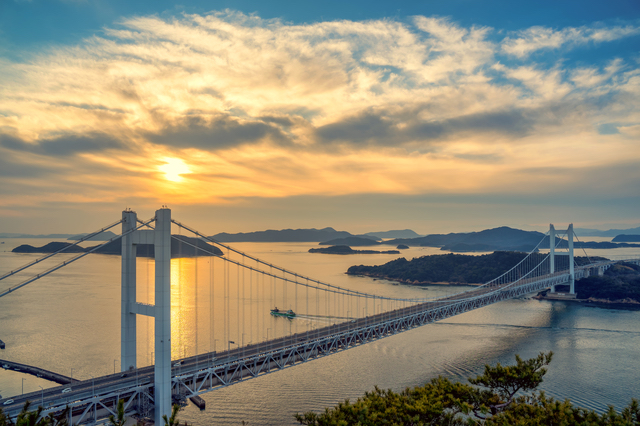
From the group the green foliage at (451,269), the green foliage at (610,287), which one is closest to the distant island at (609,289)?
the green foliage at (610,287)

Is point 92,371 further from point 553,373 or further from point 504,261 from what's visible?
point 504,261

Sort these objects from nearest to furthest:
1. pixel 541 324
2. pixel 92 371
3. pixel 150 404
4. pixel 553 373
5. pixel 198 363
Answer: pixel 150 404 < pixel 198 363 < pixel 92 371 < pixel 553 373 < pixel 541 324

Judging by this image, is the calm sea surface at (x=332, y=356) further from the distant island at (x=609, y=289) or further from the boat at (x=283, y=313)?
the distant island at (x=609, y=289)

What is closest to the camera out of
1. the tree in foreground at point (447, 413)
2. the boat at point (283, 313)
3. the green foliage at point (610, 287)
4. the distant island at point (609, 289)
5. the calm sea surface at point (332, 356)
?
the tree in foreground at point (447, 413)

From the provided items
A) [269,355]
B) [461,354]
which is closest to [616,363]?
[461,354]

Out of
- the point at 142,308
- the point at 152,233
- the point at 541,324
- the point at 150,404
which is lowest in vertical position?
the point at 541,324

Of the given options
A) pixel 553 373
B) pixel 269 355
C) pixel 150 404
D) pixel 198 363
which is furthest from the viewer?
pixel 553 373

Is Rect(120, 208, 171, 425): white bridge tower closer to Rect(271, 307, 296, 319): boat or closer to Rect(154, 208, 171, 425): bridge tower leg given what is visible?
Rect(154, 208, 171, 425): bridge tower leg
